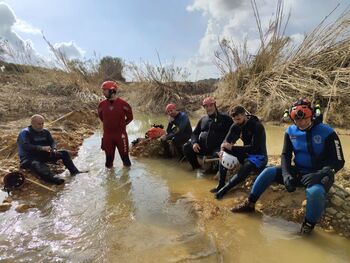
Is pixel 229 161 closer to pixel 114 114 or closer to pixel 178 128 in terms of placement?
pixel 178 128

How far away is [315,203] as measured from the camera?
365 centimetres

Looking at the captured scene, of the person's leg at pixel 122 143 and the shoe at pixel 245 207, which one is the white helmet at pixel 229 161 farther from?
the person's leg at pixel 122 143

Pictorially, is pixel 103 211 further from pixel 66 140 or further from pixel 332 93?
pixel 332 93

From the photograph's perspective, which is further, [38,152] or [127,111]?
[127,111]

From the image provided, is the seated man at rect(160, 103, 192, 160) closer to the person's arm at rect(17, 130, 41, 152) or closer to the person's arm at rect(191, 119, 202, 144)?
the person's arm at rect(191, 119, 202, 144)

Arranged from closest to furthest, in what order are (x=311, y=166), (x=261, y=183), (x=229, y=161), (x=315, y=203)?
1. (x=315, y=203)
2. (x=311, y=166)
3. (x=261, y=183)
4. (x=229, y=161)

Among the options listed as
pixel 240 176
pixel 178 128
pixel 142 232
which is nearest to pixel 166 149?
pixel 178 128

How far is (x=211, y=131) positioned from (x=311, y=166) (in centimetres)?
239

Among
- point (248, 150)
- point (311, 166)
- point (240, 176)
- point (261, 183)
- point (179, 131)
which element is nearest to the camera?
point (311, 166)

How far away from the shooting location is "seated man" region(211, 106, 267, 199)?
4930mm

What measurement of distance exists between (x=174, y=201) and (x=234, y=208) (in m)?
0.92

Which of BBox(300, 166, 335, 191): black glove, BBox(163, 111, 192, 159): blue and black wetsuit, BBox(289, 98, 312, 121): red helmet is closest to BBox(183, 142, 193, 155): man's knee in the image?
BBox(163, 111, 192, 159): blue and black wetsuit

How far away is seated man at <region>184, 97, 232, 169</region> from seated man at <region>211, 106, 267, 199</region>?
3.15 feet

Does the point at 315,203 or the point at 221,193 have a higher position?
the point at 315,203
